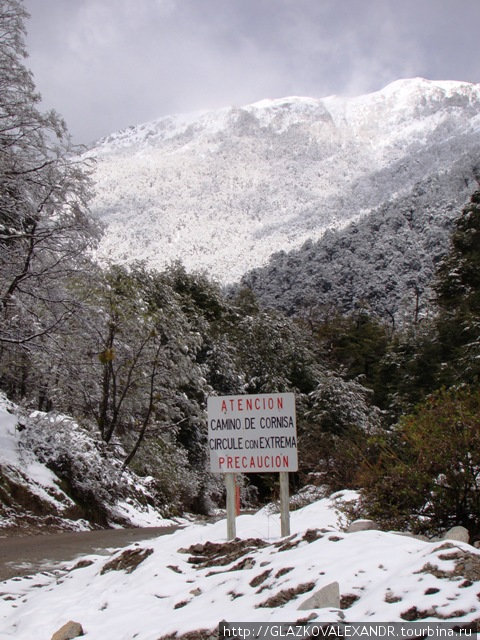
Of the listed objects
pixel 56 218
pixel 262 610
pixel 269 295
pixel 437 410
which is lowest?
pixel 262 610

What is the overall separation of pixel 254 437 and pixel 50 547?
435cm

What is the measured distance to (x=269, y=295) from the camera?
92.0m

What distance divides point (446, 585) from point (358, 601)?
0.56m

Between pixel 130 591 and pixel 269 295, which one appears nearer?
pixel 130 591

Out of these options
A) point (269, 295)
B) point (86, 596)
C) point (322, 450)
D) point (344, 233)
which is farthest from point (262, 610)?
point (344, 233)

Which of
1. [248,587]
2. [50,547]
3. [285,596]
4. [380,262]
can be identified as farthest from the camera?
[380,262]

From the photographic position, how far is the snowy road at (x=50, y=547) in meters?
8.27

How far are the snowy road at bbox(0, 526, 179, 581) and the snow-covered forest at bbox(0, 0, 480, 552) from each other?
80.4 inches

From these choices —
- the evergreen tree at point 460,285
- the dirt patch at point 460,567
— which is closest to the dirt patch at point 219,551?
the dirt patch at point 460,567

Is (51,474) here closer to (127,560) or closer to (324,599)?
(127,560)

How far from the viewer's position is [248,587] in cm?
496

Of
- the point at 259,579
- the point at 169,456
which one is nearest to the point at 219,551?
the point at 259,579

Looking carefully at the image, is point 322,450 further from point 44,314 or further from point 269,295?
point 269,295

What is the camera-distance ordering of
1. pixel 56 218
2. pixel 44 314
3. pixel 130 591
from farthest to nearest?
pixel 44 314 → pixel 56 218 → pixel 130 591
